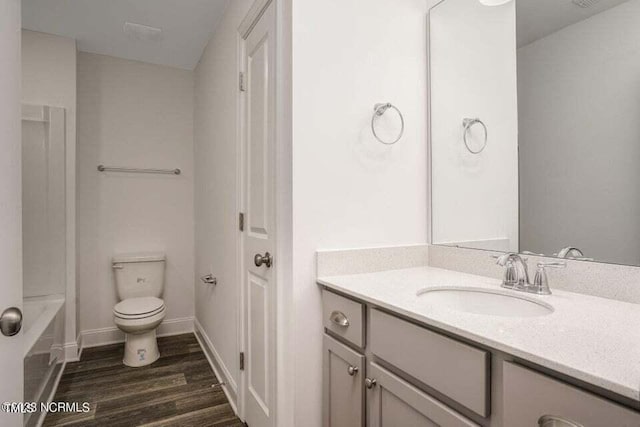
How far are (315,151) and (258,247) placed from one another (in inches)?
22.4

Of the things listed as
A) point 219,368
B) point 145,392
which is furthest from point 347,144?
point 145,392

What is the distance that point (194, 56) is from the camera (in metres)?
2.91

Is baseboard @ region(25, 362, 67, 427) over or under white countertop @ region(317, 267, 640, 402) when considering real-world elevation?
under

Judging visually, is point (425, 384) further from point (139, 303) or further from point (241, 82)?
point (139, 303)

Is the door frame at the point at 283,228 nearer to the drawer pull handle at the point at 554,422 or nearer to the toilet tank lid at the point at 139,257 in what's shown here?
the drawer pull handle at the point at 554,422

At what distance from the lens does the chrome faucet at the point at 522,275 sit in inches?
43.7

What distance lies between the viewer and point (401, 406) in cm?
97

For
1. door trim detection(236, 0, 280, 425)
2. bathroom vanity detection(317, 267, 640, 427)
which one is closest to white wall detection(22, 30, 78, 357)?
door trim detection(236, 0, 280, 425)

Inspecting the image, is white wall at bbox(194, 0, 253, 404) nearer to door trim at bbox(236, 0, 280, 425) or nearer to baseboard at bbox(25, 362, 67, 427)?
door trim at bbox(236, 0, 280, 425)

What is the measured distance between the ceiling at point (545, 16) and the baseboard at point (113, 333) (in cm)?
327

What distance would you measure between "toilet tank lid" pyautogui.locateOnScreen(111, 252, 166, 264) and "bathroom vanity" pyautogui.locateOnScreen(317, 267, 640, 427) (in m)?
2.12

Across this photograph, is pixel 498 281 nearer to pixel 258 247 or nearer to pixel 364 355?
pixel 364 355

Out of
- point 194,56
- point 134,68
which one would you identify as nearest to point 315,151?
point 194,56

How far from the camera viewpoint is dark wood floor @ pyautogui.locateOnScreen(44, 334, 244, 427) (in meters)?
1.84
